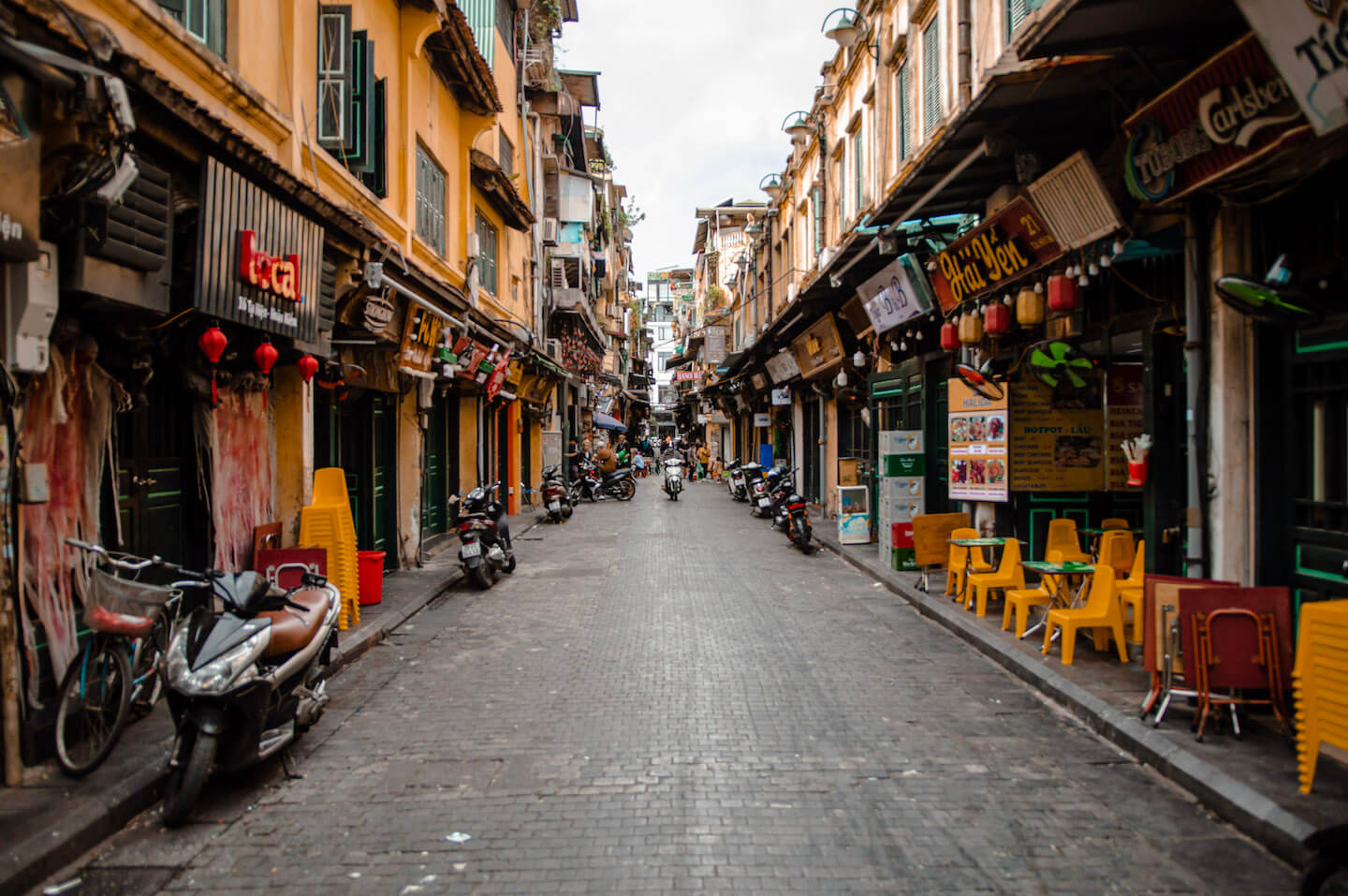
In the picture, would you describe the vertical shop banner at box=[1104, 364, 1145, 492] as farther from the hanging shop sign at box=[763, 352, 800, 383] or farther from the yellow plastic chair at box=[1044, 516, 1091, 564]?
the hanging shop sign at box=[763, 352, 800, 383]

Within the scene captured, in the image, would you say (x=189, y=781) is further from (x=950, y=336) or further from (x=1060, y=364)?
(x=950, y=336)

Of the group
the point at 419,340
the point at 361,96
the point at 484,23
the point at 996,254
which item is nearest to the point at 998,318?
the point at 996,254

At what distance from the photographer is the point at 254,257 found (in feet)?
21.9

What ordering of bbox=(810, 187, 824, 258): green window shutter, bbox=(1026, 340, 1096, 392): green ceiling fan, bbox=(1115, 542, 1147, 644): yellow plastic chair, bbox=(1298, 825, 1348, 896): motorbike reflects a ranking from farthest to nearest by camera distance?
bbox=(810, 187, 824, 258): green window shutter
bbox=(1026, 340, 1096, 392): green ceiling fan
bbox=(1115, 542, 1147, 644): yellow plastic chair
bbox=(1298, 825, 1348, 896): motorbike

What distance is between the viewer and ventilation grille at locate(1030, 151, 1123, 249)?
7.33 metres

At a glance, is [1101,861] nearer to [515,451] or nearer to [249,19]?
[249,19]

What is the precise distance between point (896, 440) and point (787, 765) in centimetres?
823

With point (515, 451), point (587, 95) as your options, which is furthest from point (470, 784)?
point (587, 95)

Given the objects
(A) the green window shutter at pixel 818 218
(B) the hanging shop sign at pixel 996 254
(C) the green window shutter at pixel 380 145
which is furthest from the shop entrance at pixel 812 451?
(C) the green window shutter at pixel 380 145

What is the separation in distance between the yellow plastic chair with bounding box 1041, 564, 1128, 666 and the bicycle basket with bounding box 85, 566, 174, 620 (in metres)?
6.83

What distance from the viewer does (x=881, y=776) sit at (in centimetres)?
523

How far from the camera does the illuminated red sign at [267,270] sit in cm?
660

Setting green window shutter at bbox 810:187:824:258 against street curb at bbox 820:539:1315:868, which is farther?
green window shutter at bbox 810:187:824:258

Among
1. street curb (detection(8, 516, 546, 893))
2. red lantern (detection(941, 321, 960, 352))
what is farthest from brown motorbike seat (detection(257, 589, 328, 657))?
red lantern (detection(941, 321, 960, 352))
